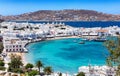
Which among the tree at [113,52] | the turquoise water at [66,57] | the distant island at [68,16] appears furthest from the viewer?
the distant island at [68,16]

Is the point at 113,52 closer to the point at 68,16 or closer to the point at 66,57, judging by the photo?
the point at 66,57

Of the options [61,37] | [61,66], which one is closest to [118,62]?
[61,66]

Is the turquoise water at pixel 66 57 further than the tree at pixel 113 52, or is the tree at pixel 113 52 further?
the turquoise water at pixel 66 57

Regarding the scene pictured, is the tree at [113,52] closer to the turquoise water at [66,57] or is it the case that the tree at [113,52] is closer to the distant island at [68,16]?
the turquoise water at [66,57]

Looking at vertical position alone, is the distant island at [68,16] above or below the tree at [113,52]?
below

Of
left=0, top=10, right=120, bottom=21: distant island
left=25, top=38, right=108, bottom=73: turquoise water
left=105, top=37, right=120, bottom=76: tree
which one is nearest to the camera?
left=105, top=37, right=120, bottom=76: tree

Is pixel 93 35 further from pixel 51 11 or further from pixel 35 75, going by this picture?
pixel 51 11

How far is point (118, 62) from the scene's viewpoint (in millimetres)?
5918

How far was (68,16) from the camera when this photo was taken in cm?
17200

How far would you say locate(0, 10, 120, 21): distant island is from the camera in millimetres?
171575

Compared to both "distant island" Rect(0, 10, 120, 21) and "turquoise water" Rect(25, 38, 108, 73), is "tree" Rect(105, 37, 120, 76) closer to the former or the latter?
"turquoise water" Rect(25, 38, 108, 73)

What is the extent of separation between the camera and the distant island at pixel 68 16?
563 feet

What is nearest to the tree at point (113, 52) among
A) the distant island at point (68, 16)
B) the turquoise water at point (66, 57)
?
the turquoise water at point (66, 57)

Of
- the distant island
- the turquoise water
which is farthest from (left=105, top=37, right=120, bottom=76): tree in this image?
the distant island
